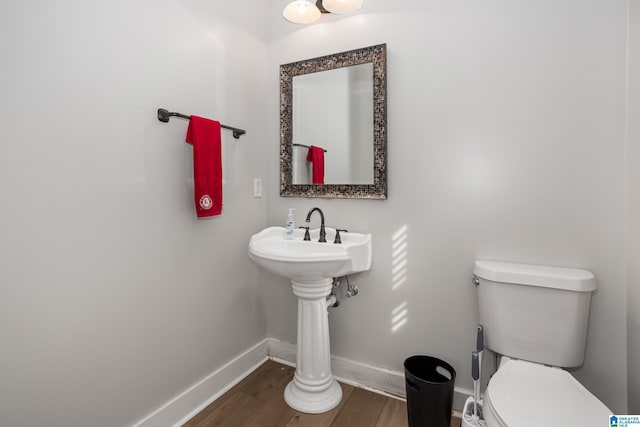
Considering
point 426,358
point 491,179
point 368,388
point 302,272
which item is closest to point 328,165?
point 302,272

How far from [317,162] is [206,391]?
137 centimetres

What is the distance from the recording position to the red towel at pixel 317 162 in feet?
6.18

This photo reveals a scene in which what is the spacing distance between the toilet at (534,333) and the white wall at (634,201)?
150 mm

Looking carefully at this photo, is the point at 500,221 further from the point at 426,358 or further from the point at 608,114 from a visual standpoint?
the point at 426,358

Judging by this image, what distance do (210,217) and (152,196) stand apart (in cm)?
34

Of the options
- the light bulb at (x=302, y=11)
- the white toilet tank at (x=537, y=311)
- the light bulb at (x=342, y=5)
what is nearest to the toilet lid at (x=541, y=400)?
the white toilet tank at (x=537, y=311)

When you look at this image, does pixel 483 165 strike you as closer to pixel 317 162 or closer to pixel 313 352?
pixel 317 162

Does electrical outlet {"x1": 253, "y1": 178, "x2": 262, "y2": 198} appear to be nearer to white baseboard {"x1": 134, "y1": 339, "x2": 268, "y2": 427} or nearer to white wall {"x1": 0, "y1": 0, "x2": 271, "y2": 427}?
white wall {"x1": 0, "y1": 0, "x2": 271, "y2": 427}

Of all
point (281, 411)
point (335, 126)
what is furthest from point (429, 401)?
point (335, 126)

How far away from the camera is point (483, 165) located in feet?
4.91

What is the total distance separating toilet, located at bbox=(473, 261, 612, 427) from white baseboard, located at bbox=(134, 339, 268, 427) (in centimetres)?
132

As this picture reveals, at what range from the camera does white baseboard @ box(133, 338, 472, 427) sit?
1.51 metres

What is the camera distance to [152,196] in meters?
1.40

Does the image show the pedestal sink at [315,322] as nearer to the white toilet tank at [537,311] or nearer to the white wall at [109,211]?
the white wall at [109,211]
